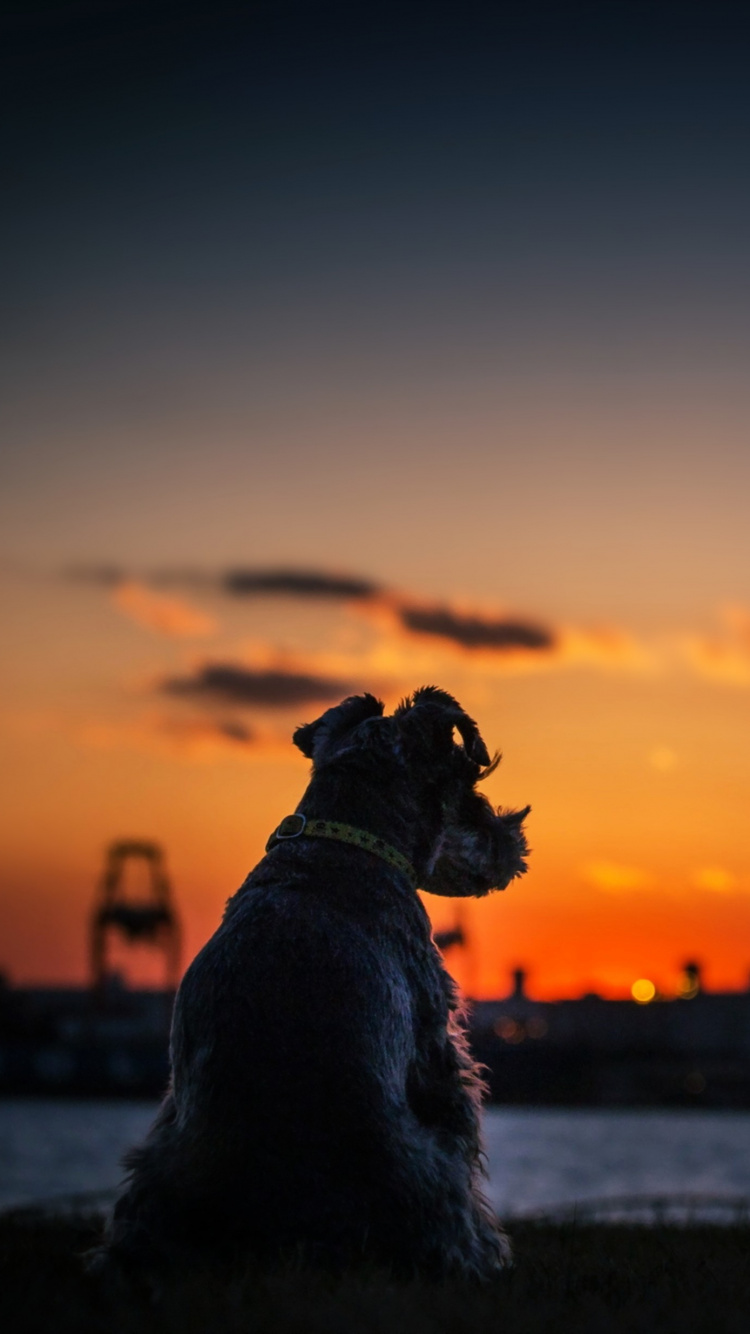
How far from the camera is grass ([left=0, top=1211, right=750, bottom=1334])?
4.20m

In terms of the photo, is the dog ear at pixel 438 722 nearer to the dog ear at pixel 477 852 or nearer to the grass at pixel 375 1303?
the dog ear at pixel 477 852

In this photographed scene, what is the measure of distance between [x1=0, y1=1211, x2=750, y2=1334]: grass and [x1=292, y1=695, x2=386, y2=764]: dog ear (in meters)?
2.31

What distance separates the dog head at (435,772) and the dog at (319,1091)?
1.15 ft

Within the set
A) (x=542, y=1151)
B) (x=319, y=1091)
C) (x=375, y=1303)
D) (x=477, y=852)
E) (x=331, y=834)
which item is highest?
(x=542, y=1151)

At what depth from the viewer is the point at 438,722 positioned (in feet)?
21.1

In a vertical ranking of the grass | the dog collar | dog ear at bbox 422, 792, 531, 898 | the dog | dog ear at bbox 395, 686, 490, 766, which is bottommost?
the grass

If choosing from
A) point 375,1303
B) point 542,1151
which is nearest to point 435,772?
point 375,1303

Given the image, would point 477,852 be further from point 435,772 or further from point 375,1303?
point 375,1303

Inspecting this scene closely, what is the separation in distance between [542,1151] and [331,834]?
8906cm

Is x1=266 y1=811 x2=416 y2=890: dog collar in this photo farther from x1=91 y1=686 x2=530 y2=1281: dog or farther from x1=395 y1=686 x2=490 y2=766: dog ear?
x1=395 y1=686 x2=490 y2=766: dog ear

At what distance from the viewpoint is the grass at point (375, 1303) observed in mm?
4195

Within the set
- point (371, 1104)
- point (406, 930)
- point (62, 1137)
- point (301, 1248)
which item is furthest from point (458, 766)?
point (62, 1137)

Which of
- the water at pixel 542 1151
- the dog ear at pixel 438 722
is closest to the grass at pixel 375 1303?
the dog ear at pixel 438 722

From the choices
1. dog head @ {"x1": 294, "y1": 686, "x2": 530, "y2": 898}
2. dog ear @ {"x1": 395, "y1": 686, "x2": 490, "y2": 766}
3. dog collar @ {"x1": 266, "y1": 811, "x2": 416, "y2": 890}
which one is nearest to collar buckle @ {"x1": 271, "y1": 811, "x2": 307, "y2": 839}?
dog collar @ {"x1": 266, "y1": 811, "x2": 416, "y2": 890}
